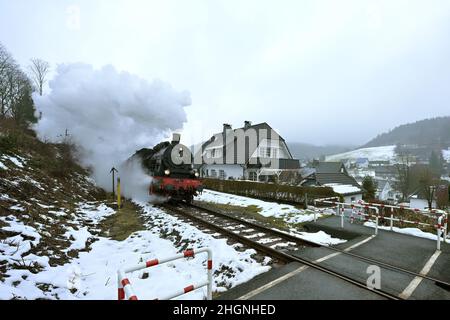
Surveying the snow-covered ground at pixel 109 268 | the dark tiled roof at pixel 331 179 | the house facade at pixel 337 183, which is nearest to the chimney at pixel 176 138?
the snow-covered ground at pixel 109 268

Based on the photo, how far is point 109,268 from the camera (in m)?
5.55

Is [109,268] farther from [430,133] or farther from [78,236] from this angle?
[430,133]

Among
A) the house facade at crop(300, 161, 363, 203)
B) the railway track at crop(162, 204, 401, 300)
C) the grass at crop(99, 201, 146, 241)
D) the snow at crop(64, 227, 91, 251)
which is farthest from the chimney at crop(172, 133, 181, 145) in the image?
the house facade at crop(300, 161, 363, 203)

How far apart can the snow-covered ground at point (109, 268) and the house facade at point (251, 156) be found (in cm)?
2108

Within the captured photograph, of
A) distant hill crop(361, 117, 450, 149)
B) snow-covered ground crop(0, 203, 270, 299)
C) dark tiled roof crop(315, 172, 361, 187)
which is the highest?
distant hill crop(361, 117, 450, 149)

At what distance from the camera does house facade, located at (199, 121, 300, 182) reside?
95.8 feet

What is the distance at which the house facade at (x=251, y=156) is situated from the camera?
29.2 m

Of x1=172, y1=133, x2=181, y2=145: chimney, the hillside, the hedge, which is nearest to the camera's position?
the hillside

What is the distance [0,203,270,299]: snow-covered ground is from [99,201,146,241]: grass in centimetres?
55

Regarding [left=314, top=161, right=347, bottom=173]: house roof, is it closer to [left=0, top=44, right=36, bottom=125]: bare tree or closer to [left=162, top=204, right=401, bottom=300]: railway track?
[left=162, top=204, right=401, bottom=300]: railway track

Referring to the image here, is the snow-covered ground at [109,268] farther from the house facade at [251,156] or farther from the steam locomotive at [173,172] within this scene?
the house facade at [251,156]

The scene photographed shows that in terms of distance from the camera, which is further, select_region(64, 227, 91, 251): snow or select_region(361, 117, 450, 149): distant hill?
select_region(361, 117, 450, 149): distant hill

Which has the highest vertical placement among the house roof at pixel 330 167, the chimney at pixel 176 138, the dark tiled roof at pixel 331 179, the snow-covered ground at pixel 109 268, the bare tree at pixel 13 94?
the bare tree at pixel 13 94
